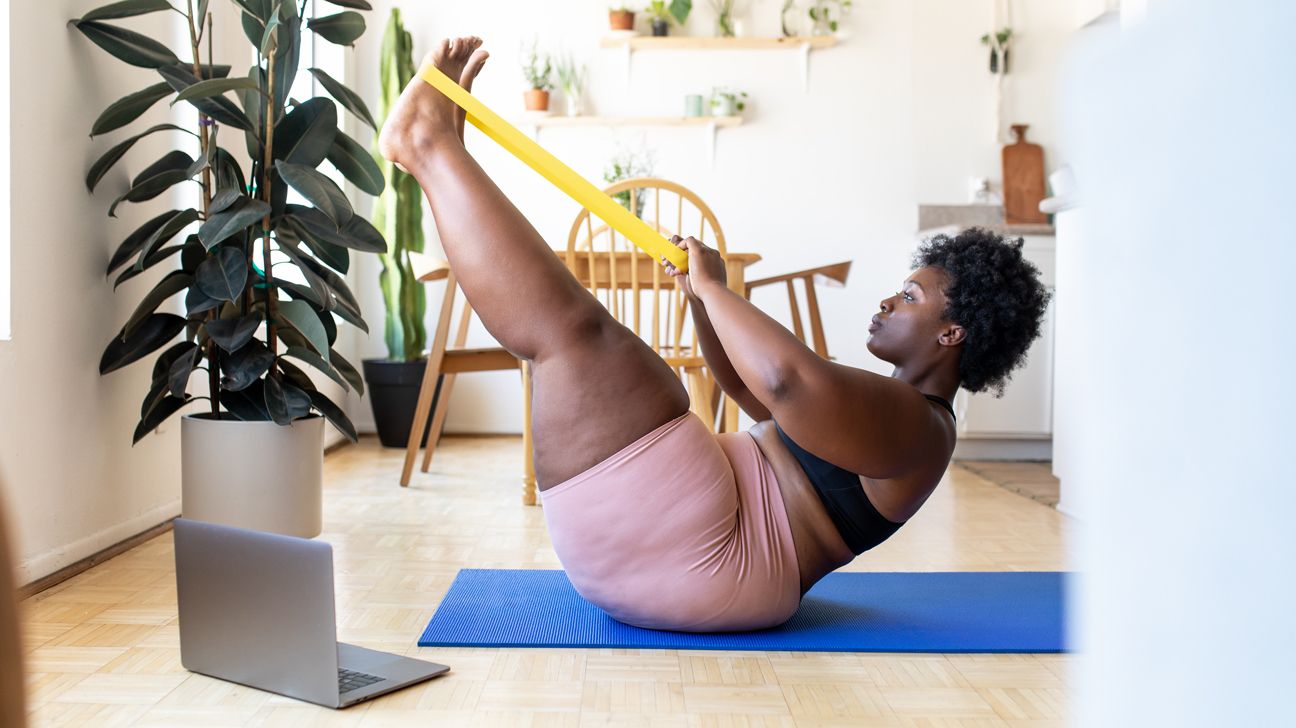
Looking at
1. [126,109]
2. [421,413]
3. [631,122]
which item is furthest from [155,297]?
[631,122]

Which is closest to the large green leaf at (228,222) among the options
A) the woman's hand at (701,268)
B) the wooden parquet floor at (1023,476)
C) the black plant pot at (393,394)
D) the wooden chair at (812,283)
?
the woman's hand at (701,268)

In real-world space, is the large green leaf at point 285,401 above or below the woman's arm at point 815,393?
below

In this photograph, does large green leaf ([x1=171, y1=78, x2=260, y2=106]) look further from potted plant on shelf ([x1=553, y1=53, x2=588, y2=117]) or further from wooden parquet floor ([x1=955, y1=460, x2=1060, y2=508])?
potted plant on shelf ([x1=553, y1=53, x2=588, y2=117])

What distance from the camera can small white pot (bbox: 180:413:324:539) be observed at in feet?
8.03

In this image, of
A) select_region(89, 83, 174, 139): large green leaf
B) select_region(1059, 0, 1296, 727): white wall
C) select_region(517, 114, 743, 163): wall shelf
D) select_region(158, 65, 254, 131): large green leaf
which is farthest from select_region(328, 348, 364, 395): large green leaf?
select_region(517, 114, 743, 163): wall shelf

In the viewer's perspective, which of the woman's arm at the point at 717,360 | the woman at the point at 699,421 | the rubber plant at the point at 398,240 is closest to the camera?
the woman at the point at 699,421

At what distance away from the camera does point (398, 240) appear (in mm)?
4527

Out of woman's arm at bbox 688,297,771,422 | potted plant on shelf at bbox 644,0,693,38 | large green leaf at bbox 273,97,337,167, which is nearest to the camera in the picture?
woman's arm at bbox 688,297,771,422

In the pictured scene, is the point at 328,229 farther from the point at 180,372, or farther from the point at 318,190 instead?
the point at 180,372

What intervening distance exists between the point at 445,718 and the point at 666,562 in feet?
1.44

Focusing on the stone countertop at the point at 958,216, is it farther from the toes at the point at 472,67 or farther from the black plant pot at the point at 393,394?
the toes at the point at 472,67

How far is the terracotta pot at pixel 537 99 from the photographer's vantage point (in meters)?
4.94

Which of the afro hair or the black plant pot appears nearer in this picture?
the afro hair

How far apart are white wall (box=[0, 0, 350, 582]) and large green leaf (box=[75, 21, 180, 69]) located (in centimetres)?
5
